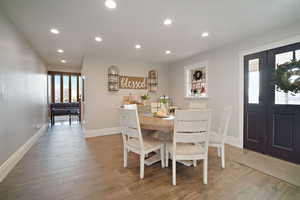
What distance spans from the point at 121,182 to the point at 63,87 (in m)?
6.90

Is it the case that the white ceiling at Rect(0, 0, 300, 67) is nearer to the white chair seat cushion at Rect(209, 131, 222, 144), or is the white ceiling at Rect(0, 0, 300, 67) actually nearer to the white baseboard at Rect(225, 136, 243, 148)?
the white chair seat cushion at Rect(209, 131, 222, 144)

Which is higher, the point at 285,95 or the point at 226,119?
the point at 285,95

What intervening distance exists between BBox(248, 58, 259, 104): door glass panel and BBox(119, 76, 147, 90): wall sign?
3165 mm

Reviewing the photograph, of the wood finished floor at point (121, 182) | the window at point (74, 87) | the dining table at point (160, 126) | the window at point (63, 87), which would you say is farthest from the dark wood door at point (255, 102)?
the window at point (74, 87)

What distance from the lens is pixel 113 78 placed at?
14.7 ft

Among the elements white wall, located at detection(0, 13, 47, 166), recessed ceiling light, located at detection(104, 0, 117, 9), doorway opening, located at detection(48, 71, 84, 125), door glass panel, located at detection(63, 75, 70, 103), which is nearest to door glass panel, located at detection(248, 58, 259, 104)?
recessed ceiling light, located at detection(104, 0, 117, 9)

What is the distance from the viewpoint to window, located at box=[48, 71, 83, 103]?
672cm

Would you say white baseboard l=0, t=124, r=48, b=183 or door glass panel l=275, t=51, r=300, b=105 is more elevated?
door glass panel l=275, t=51, r=300, b=105

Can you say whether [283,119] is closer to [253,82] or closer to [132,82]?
[253,82]

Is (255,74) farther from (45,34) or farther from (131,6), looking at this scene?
(45,34)

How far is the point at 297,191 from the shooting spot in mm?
1667

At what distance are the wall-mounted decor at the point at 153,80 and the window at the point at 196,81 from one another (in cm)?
116

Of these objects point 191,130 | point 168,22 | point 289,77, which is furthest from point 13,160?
point 289,77

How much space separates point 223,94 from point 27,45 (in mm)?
4888
